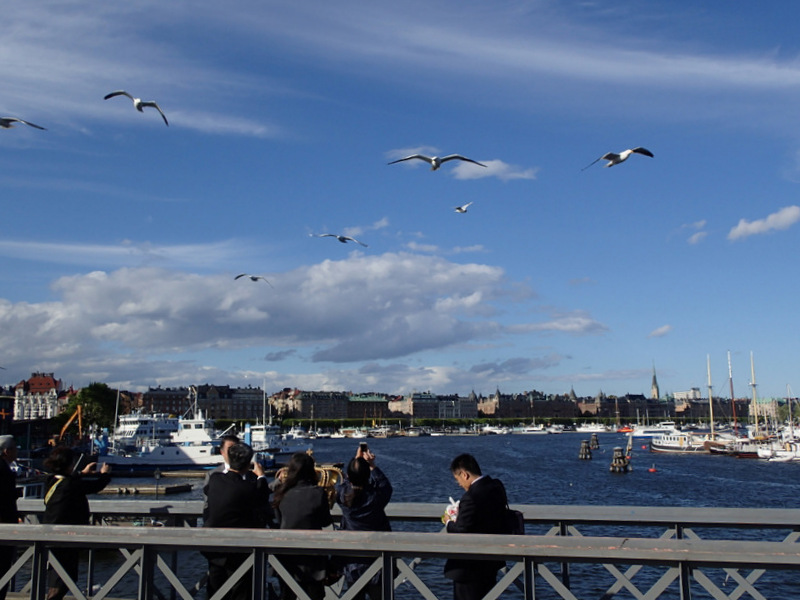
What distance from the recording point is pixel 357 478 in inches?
294

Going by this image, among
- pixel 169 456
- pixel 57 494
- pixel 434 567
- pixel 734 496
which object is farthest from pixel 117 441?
pixel 57 494

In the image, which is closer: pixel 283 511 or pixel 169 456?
pixel 283 511

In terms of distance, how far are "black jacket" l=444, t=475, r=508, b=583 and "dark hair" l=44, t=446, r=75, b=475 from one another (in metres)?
4.21

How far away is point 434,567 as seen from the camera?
23109 millimetres

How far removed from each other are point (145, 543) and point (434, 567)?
58.1 ft

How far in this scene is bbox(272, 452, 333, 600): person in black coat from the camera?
281 inches

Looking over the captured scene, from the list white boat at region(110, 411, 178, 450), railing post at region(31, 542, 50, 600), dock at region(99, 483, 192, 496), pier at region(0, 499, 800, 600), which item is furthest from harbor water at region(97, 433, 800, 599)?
white boat at region(110, 411, 178, 450)

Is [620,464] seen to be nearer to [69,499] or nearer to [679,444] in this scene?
[679,444]

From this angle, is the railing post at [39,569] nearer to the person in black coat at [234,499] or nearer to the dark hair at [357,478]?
the person in black coat at [234,499]

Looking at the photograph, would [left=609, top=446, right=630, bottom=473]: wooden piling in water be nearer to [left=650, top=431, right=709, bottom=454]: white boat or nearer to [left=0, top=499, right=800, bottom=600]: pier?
[left=650, top=431, right=709, bottom=454]: white boat

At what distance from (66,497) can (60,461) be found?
15.5 inches

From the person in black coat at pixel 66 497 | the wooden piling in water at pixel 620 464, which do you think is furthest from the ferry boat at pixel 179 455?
the person in black coat at pixel 66 497

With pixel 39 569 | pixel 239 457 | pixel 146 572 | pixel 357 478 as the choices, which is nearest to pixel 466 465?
pixel 357 478

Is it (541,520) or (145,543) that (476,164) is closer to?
(541,520)
